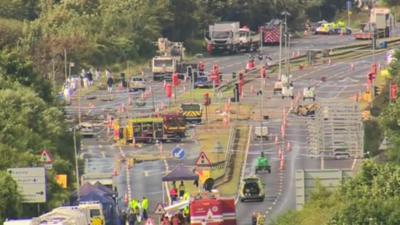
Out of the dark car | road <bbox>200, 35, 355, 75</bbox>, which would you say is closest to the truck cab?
road <bbox>200, 35, 355, 75</bbox>

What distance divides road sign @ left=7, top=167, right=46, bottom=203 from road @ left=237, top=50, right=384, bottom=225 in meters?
9.03

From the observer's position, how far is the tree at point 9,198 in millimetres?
49519

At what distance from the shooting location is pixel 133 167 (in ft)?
245

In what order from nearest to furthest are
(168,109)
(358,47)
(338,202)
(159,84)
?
(338,202) → (168,109) → (159,84) → (358,47)

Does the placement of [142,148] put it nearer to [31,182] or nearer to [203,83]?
[203,83]

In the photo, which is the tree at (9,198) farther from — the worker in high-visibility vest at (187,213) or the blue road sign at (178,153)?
the blue road sign at (178,153)

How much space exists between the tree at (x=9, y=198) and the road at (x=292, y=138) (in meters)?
10.2

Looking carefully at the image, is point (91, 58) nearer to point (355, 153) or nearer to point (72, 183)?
point (355, 153)

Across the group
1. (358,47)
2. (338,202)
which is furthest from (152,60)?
(338,202)

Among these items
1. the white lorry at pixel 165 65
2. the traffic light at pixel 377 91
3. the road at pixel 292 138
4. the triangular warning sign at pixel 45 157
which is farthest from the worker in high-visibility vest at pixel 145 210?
the white lorry at pixel 165 65

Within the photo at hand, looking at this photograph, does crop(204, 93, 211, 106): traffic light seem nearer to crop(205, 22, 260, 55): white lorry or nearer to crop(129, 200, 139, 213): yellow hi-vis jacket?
crop(205, 22, 260, 55): white lorry

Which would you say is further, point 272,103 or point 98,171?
point 272,103

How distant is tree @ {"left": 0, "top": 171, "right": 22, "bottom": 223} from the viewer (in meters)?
49.5

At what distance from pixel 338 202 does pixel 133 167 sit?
30.1 metres
